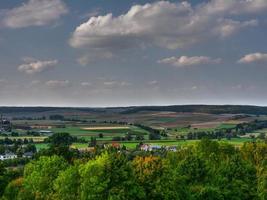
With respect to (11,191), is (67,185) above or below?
above

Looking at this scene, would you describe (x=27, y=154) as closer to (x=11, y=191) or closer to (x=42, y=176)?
(x=11, y=191)

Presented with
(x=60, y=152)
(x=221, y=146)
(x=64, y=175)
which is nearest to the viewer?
(x=64, y=175)

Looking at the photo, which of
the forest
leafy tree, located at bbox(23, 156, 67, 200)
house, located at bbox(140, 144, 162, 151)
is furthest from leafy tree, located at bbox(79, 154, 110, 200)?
house, located at bbox(140, 144, 162, 151)

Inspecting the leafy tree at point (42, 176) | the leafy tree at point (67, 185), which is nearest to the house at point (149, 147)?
the leafy tree at point (42, 176)

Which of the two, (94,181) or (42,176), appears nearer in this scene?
(94,181)

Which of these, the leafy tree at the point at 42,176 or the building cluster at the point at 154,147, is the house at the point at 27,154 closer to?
the building cluster at the point at 154,147

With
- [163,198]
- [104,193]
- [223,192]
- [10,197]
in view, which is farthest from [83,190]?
[223,192]

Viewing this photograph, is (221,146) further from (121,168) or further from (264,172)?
(121,168)

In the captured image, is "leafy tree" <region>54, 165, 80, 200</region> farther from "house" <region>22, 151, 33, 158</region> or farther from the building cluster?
the building cluster

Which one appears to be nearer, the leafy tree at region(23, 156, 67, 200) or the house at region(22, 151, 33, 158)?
the leafy tree at region(23, 156, 67, 200)

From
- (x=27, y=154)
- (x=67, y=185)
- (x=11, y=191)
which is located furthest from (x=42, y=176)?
(x=27, y=154)

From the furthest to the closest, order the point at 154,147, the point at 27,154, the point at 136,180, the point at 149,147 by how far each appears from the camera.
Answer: the point at 154,147, the point at 149,147, the point at 27,154, the point at 136,180
